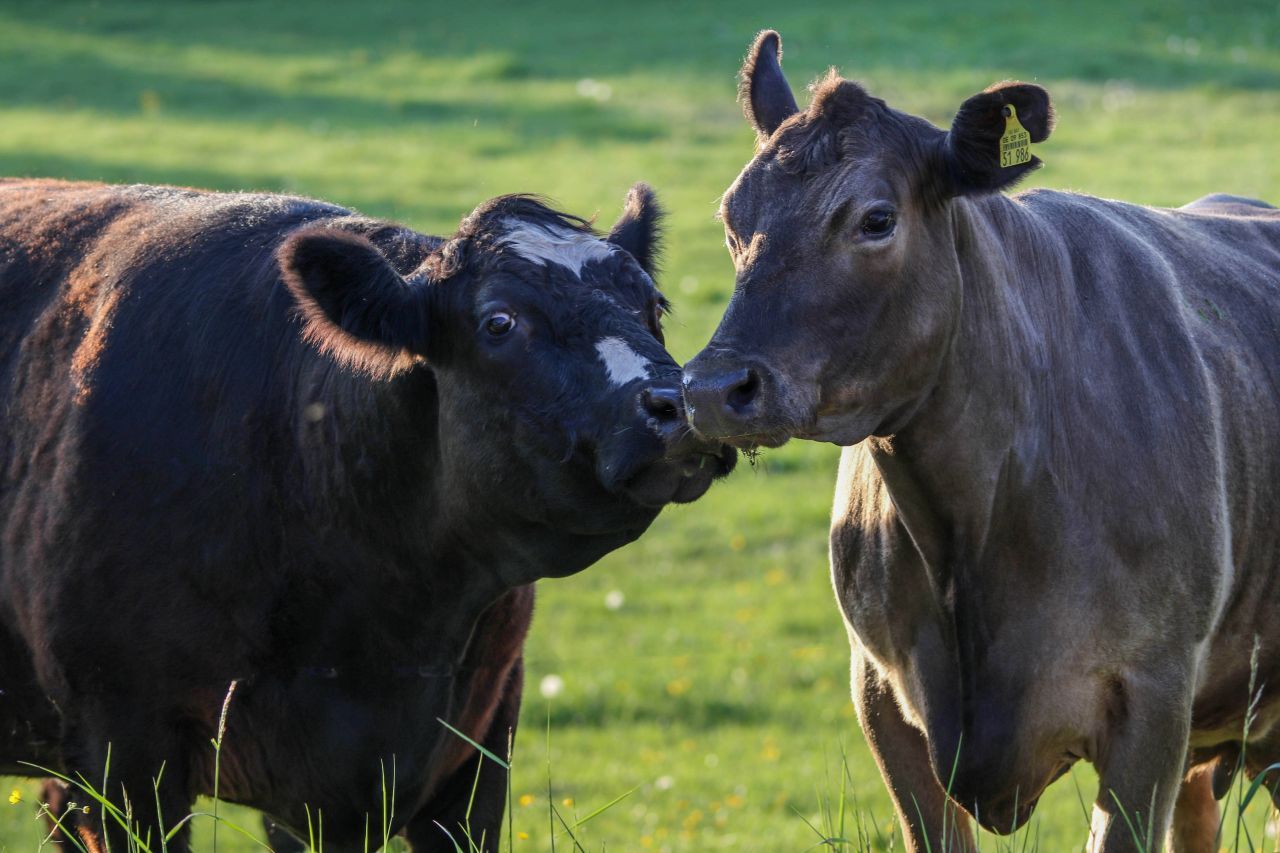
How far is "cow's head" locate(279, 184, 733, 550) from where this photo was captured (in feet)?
16.0

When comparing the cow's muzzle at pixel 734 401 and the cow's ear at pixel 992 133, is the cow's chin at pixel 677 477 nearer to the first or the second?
the cow's muzzle at pixel 734 401

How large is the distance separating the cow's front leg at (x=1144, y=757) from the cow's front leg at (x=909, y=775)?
0.59 m

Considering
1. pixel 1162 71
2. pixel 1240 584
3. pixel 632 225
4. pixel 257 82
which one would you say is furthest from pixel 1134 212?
pixel 257 82

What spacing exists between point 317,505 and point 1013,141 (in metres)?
2.39

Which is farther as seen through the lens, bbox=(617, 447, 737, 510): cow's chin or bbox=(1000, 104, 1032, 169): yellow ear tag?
bbox=(617, 447, 737, 510): cow's chin

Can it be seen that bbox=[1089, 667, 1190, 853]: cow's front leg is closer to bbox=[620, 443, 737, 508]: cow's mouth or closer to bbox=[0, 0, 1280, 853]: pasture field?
bbox=[0, 0, 1280, 853]: pasture field

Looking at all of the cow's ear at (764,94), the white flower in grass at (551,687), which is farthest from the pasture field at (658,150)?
the cow's ear at (764,94)

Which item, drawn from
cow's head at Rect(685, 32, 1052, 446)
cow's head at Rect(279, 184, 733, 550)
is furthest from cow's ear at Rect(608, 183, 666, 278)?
cow's head at Rect(685, 32, 1052, 446)

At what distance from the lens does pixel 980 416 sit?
192 inches

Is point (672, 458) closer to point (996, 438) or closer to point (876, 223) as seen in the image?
point (876, 223)

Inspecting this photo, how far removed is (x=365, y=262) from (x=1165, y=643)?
2546mm

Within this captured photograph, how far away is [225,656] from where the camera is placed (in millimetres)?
5289

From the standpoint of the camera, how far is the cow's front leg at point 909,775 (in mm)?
5355

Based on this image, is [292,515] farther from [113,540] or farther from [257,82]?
[257,82]
